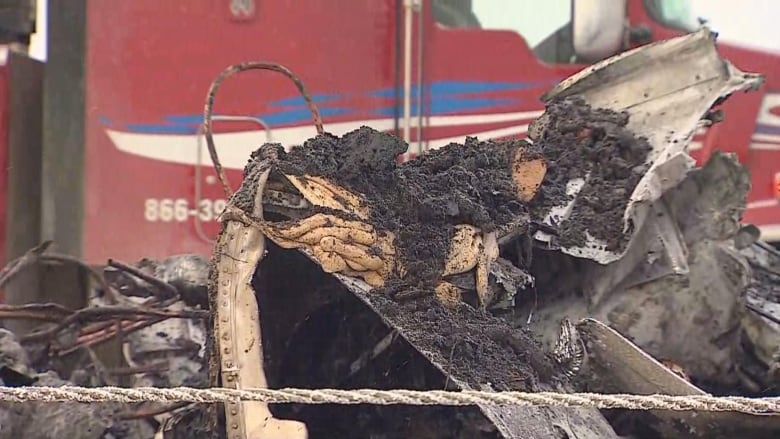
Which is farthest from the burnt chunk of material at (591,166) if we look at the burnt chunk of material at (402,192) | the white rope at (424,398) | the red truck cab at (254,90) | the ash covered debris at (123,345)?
the red truck cab at (254,90)

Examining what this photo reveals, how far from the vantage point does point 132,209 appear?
11.7ft

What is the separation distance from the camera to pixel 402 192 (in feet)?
6.25

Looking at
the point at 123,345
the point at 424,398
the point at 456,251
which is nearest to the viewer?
the point at 424,398

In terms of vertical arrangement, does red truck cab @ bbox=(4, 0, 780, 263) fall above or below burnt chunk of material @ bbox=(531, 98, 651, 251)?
above

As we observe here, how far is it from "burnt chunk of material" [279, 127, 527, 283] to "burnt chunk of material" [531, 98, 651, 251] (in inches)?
9.5

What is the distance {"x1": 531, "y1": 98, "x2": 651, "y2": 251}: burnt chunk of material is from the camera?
7.27 feet

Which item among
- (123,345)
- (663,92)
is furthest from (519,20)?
(123,345)

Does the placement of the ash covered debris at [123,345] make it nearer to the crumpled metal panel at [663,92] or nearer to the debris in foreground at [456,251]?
the debris in foreground at [456,251]

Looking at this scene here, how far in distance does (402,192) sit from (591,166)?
0.65 meters

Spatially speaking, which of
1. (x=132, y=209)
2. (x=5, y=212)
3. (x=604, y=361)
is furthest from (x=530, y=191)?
(x=5, y=212)

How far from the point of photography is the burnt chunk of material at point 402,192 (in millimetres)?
1844

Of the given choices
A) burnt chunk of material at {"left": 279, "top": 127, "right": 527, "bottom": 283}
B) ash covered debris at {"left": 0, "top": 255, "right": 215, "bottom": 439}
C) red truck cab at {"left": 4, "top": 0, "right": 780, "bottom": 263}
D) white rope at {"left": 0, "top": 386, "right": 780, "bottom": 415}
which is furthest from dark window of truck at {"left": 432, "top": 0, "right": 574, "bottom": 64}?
white rope at {"left": 0, "top": 386, "right": 780, "bottom": 415}

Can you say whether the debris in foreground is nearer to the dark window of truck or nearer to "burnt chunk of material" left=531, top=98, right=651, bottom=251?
"burnt chunk of material" left=531, top=98, right=651, bottom=251

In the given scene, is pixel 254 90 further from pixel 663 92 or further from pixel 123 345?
pixel 663 92
